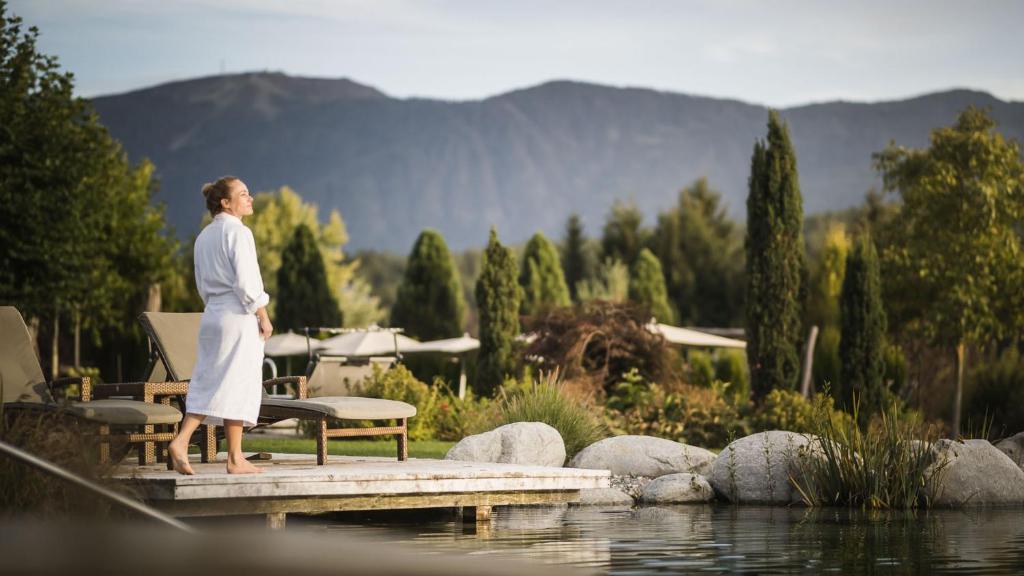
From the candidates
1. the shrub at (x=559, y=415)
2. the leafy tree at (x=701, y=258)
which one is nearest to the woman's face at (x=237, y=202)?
the shrub at (x=559, y=415)

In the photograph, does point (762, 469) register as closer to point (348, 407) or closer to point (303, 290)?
point (348, 407)

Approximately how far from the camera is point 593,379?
1634cm

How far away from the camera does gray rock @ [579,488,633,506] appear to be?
418 inches

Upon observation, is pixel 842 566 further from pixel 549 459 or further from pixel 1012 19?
pixel 1012 19

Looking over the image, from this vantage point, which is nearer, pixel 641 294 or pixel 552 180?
pixel 641 294

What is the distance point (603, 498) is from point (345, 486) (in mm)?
3792

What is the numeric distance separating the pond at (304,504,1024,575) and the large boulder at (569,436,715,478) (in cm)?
130

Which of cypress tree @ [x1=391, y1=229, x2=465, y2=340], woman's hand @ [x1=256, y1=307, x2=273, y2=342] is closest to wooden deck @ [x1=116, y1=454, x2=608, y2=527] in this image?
woman's hand @ [x1=256, y1=307, x2=273, y2=342]

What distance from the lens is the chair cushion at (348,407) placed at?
8141mm

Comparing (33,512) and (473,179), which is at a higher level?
(473,179)

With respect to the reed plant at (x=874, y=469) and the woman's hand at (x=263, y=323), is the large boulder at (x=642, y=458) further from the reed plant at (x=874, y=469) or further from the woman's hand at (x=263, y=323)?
the woman's hand at (x=263, y=323)

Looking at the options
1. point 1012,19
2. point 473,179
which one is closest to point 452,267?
point 1012,19

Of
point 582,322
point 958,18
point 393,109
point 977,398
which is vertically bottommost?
point 977,398

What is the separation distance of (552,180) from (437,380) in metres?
140
